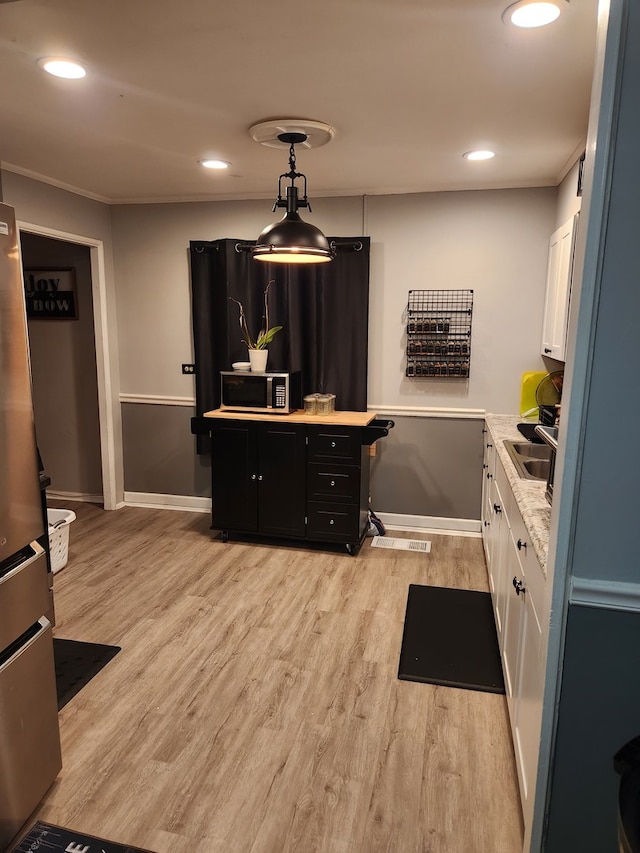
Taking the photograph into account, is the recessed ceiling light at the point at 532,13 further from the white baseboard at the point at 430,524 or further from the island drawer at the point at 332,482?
the white baseboard at the point at 430,524

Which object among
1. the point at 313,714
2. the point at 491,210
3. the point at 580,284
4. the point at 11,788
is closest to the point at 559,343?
the point at 491,210

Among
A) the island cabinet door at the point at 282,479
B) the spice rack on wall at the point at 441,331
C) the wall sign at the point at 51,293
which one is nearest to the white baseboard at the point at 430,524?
the island cabinet door at the point at 282,479

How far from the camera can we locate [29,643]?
5.62 ft

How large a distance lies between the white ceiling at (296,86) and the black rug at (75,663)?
247 cm

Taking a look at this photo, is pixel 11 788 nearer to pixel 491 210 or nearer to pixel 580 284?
pixel 580 284

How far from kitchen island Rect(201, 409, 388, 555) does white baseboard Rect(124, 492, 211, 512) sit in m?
0.75

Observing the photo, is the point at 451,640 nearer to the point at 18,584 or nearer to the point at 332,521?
the point at 332,521

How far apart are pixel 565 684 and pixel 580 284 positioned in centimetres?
94

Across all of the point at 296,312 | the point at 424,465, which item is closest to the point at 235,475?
the point at 296,312

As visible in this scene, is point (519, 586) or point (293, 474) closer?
point (519, 586)

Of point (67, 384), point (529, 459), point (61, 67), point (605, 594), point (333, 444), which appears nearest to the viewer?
point (605, 594)

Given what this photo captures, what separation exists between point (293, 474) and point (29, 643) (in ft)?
7.65

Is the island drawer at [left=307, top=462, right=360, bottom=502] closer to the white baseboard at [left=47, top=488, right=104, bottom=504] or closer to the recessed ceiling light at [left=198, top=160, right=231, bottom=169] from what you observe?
the recessed ceiling light at [left=198, top=160, right=231, bottom=169]

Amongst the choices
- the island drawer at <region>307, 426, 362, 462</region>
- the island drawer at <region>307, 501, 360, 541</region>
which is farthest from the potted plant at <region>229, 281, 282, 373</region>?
the island drawer at <region>307, 501, 360, 541</region>
